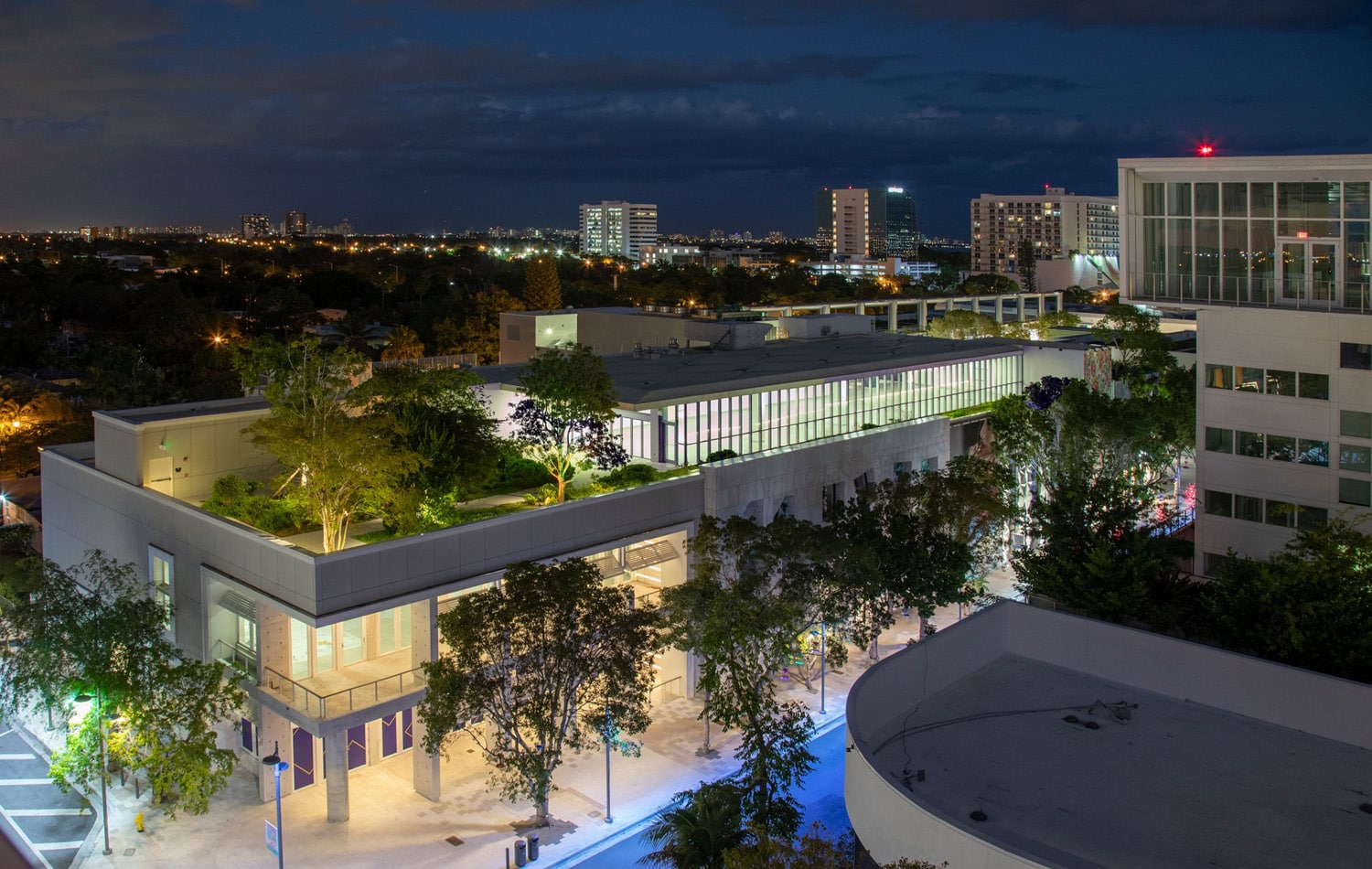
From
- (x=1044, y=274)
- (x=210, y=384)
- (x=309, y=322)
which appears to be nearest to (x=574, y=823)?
(x=210, y=384)

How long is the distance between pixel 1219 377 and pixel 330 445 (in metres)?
26.5

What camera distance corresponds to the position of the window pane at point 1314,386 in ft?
109

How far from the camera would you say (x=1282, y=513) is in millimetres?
34406

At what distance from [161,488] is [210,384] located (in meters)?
33.0

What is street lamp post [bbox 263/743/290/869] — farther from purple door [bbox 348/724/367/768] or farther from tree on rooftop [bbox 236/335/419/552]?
tree on rooftop [bbox 236/335/419/552]


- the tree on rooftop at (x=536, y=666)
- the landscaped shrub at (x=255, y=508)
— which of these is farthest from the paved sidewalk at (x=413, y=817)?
the landscaped shrub at (x=255, y=508)

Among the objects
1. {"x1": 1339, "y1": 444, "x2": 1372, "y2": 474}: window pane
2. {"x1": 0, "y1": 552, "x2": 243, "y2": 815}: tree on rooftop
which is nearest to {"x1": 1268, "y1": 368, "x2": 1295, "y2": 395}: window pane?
{"x1": 1339, "y1": 444, "x2": 1372, "y2": 474}: window pane

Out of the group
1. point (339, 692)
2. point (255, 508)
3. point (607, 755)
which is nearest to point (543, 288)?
point (255, 508)

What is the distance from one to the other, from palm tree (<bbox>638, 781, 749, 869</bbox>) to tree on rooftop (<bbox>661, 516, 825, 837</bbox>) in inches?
58.4

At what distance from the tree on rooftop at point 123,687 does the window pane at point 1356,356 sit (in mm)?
31173

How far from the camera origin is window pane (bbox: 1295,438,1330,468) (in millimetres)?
33344

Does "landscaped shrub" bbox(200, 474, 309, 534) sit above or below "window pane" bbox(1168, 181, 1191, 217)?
below

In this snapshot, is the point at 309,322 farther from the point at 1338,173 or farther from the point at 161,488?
the point at 1338,173

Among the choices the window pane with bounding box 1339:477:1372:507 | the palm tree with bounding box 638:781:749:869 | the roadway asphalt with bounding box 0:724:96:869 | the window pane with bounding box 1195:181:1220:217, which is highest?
the window pane with bounding box 1195:181:1220:217
